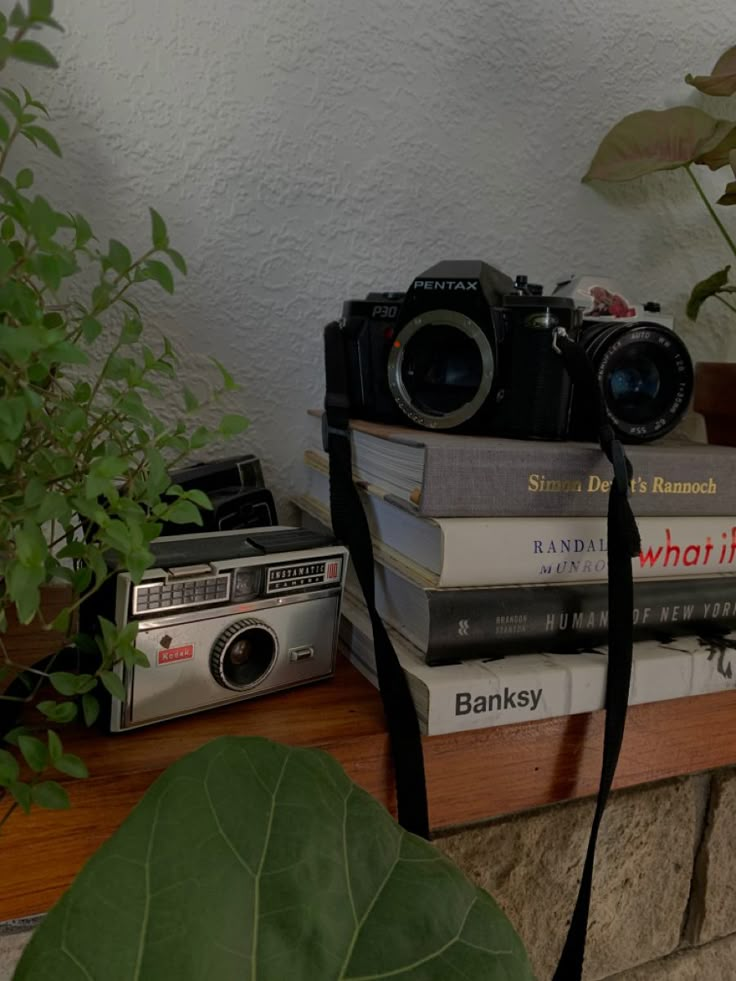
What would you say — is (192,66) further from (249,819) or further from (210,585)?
(249,819)

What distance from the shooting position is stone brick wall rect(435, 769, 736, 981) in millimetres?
664

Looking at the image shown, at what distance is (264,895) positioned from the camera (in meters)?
0.30

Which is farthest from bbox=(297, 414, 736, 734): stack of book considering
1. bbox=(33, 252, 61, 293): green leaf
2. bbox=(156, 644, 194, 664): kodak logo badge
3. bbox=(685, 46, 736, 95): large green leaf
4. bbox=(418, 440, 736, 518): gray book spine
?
bbox=(685, 46, 736, 95): large green leaf

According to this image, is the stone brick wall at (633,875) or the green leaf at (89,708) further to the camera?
the stone brick wall at (633,875)

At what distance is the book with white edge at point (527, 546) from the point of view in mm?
511

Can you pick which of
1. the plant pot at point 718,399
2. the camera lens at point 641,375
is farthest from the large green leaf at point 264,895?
the plant pot at point 718,399

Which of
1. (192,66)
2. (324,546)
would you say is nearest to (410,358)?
(324,546)

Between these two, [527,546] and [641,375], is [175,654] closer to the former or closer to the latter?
[527,546]

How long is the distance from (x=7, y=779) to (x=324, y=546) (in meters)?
0.26

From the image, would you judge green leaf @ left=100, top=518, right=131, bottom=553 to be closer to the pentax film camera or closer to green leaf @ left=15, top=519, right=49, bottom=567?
green leaf @ left=15, top=519, right=49, bottom=567

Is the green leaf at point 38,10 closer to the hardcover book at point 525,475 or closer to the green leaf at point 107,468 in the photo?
the green leaf at point 107,468

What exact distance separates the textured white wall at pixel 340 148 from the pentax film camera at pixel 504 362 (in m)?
0.15

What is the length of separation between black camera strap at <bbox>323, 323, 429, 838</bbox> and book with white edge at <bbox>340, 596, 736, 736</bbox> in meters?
0.01

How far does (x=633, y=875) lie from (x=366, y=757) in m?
0.41
